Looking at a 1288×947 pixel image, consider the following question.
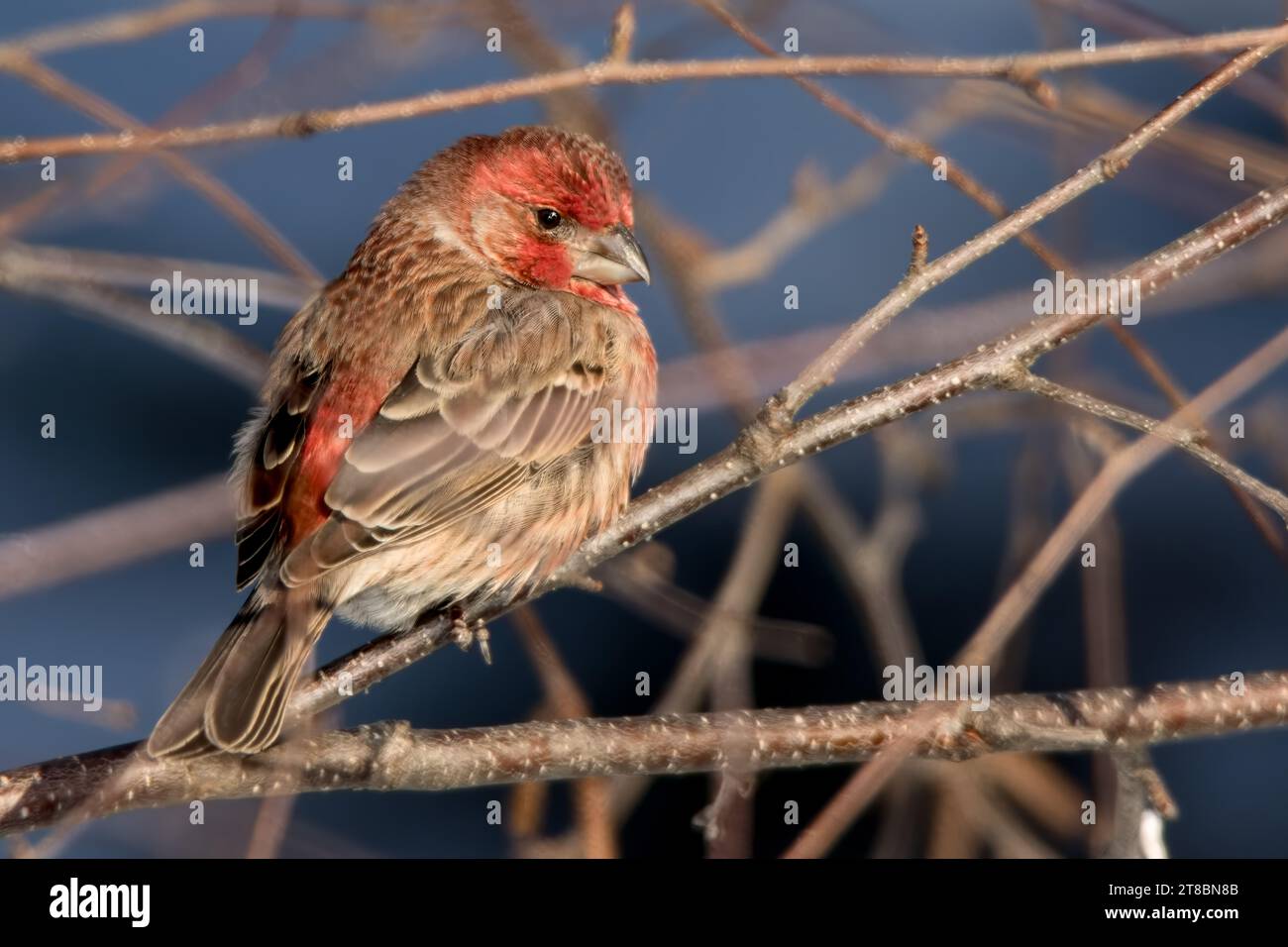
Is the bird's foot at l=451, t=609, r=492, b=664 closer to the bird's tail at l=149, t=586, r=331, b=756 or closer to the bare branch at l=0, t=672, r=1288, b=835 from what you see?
the bird's tail at l=149, t=586, r=331, b=756

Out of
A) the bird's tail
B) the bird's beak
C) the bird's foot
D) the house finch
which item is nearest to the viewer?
the bird's tail

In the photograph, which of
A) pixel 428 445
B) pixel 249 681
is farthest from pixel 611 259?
pixel 249 681

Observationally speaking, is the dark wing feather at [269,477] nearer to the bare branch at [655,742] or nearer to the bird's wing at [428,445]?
the bird's wing at [428,445]

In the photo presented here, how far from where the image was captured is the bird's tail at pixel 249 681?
4387 mm

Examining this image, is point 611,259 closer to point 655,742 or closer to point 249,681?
point 655,742

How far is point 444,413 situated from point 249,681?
1.25 metres

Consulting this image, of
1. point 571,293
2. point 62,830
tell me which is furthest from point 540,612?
point 62,830

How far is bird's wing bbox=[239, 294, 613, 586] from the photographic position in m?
5.14

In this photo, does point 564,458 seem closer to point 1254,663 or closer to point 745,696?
point 745,696

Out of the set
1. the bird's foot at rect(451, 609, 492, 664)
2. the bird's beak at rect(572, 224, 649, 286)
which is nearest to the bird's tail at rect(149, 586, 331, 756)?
the bird's foot at rect(451, 609, 492, 664)

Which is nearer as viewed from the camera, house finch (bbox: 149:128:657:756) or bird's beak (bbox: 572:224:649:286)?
house finch (bbox: 149:128:657:756)

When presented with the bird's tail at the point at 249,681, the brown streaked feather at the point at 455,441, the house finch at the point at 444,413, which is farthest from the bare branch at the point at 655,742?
the brown streaked feather at the point at 455,441

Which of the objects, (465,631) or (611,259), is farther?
(611,259)

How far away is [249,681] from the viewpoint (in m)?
4.62
